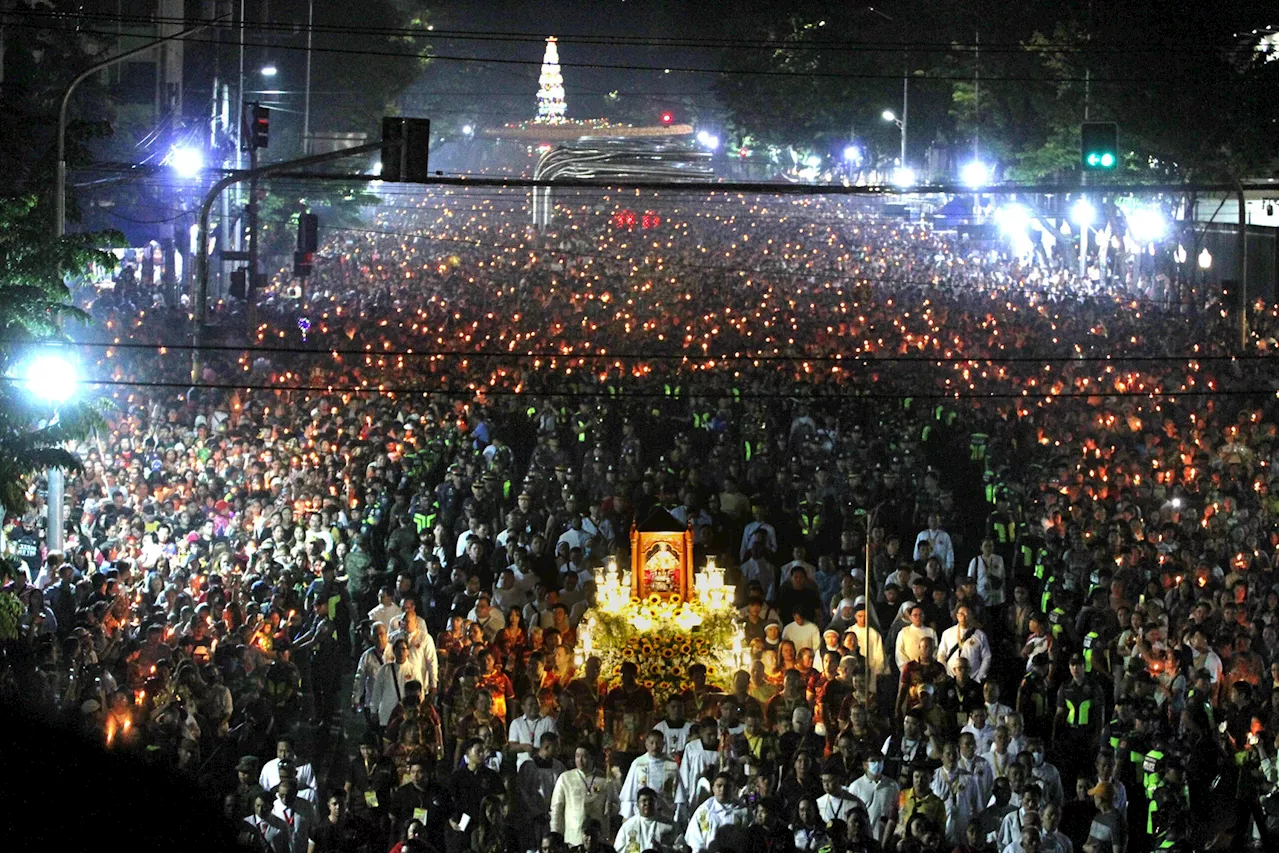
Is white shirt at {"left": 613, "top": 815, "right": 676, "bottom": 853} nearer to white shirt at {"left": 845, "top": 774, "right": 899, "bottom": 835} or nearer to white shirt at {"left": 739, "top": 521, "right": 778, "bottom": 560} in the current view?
white shirt at {"left": 845, "top": 774, "right": 899, "bottom": 835}

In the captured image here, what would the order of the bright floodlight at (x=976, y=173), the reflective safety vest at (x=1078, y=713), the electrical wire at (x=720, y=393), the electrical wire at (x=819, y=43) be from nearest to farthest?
the reflective safety vest at (x=1078, y=713) → the electrical wire at (x=720, y=393) → the electrical wire at (x=819, y=43) → the bright floodlight at (x=976, y=173)

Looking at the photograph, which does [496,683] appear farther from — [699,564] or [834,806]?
Answer: [699,564]

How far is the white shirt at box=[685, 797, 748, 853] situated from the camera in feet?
37.9

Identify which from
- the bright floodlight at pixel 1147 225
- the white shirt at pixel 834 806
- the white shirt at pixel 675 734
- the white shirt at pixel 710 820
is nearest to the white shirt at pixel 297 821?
the white shirt at pixel 710 820

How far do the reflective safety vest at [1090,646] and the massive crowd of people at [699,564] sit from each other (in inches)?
3.4

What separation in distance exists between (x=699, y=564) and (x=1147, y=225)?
116 feet

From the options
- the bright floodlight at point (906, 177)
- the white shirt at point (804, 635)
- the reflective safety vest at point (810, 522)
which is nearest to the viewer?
the white shirt at point (804, 635)

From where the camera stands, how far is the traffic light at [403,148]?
18.4 meters

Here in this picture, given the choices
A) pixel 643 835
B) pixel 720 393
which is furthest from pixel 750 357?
pixel 643 835

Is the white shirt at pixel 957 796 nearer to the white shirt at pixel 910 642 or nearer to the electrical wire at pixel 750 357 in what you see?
the white shirt at pixel 910 642

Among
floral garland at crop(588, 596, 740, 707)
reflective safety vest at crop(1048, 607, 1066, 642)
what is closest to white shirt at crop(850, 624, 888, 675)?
floral garland at crop(588, 596, 740, 707)

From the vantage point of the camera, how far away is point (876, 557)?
56.5ft

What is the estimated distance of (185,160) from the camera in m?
38.4

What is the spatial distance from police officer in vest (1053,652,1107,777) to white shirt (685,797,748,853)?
2.60 m
